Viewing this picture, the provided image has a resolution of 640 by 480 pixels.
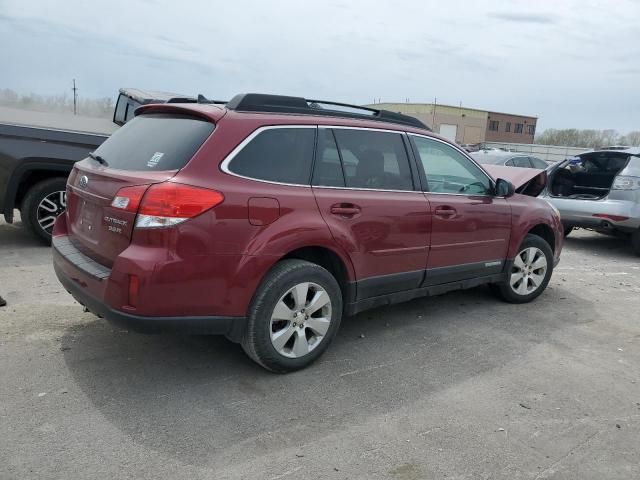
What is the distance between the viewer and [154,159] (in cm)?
335

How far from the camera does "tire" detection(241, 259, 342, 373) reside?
134 inches

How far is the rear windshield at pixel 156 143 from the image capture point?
3275mm

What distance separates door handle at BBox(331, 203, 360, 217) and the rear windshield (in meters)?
0.98

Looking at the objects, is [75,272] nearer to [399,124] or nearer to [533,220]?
[399,124]

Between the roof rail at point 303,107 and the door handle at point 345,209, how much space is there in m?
0.71

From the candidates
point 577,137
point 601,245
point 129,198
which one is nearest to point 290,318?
point 129,198

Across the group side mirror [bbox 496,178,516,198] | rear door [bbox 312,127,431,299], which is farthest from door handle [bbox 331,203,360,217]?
side mirror [bbox 496,178,516,198]

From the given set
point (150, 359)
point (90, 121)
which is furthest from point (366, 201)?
point (90, 121)

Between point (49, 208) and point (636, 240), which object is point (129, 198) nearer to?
point (49, 208)

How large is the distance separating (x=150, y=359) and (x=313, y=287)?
Answer: 125 cm

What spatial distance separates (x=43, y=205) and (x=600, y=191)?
8.32m

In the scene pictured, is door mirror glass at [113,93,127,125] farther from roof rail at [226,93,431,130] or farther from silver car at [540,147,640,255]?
silver car at [540,147,640,255]

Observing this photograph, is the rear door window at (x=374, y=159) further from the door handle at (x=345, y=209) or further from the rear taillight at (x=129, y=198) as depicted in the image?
the rear taillight at (x=129, y=198)

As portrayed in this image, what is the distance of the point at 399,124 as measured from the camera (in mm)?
4492
